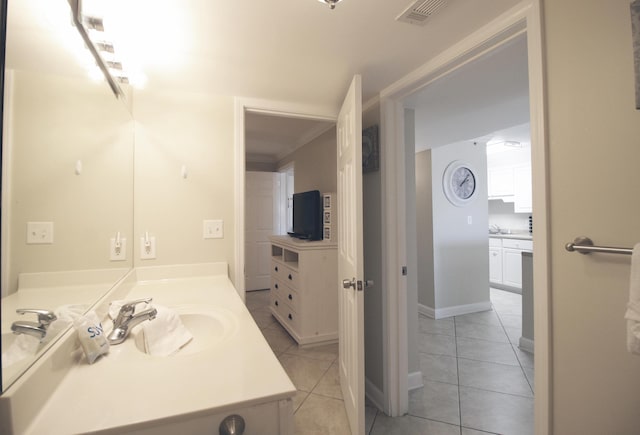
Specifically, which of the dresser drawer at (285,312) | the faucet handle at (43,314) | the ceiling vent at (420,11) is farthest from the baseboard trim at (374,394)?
the ceiling vent at (420,11)

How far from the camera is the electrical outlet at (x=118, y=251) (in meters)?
1.35

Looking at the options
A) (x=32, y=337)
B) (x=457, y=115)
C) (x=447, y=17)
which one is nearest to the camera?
(x=32, y=337)

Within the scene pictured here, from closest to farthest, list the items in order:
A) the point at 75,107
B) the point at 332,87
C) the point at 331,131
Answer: the point at 75,107
the point at 332,87
the point at 331,131

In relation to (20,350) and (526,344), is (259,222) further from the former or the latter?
(20,350)

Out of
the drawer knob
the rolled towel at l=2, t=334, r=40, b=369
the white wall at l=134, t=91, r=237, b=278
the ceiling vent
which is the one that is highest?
the ceiling vent

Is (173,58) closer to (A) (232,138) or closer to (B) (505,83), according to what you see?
(A) (232,138)

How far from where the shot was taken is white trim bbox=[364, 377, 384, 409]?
1.98 metres

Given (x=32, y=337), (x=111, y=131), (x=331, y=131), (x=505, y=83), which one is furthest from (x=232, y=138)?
(x=505, y=83)

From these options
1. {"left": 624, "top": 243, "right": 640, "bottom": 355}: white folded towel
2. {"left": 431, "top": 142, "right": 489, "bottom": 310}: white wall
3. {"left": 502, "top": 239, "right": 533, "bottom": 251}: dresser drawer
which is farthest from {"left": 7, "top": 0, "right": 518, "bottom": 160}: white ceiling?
{"left": 502, "top": 239, "right": 533, "bottom": 251}: dresser drawer

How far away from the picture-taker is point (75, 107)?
3.14 feet

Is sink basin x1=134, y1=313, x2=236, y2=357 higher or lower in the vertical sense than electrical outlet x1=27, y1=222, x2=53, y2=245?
lower

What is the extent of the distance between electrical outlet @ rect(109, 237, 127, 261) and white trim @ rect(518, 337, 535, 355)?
11.2ft

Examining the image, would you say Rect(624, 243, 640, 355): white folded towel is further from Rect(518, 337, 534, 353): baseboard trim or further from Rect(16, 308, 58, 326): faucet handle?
Rect(518, 337, 534, 353): baseboard trim

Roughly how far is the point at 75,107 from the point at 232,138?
1.06m
